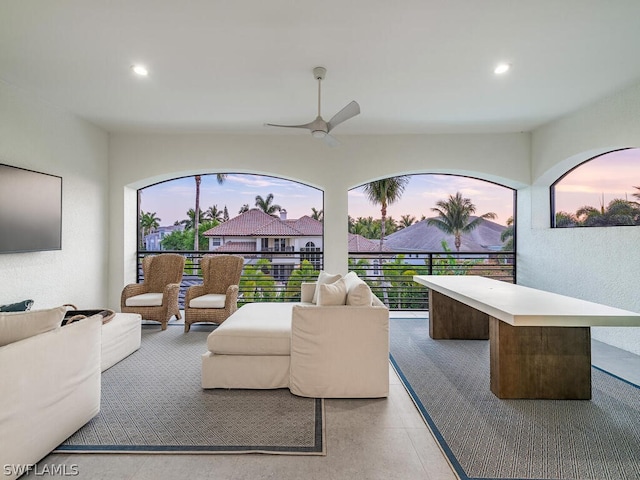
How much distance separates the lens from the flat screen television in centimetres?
325

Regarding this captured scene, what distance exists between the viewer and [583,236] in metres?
3.98

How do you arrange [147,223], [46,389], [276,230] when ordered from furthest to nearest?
[276,230], [147,223], [46,389]

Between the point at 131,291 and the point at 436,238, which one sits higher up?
the point at 436,238

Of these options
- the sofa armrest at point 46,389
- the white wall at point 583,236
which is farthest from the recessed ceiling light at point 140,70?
the white wall at point 583,236

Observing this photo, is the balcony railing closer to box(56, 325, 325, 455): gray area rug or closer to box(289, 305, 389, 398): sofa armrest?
box(56, 325, 325, 455): gray area rug

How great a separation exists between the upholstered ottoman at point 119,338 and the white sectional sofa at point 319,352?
1.05 metres

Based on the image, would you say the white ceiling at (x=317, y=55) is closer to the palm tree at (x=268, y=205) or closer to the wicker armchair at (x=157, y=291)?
the palm tree at (x=268, y=205)

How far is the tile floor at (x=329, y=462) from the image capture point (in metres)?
1.65

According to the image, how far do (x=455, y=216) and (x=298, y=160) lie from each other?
304 cm

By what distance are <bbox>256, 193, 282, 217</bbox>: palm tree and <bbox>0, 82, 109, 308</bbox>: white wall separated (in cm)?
228

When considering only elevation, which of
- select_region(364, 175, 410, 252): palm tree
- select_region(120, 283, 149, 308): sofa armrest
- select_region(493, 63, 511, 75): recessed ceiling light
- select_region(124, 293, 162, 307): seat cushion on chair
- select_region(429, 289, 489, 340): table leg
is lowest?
select_region(429, 289, 489, 340): table leg

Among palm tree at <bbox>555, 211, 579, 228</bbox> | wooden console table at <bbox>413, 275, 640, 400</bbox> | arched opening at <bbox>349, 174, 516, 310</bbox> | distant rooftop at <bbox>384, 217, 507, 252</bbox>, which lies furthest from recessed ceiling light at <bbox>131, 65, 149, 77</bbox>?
palm tree at <bbox>555, 211, 579, 228</bbox>

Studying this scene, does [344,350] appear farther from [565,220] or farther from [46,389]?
[565,220]

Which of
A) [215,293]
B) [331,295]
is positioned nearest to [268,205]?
[215,293]
